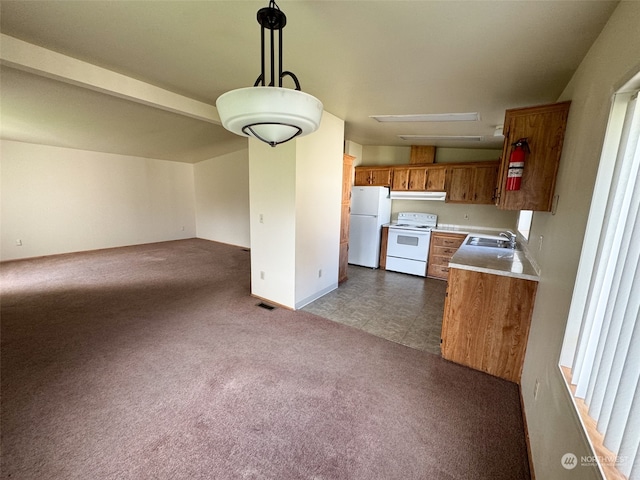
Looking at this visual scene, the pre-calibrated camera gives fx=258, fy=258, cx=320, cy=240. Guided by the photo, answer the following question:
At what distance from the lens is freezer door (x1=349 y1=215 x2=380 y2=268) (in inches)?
207

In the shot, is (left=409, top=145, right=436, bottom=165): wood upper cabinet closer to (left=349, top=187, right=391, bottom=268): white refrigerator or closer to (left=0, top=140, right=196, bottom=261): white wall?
(left=349, top=187, right=391, bottom=268): white refrigerator

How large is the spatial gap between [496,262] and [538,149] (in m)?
1.02

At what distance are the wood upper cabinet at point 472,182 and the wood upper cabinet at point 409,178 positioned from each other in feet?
1.45

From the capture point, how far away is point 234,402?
A: 189 cm

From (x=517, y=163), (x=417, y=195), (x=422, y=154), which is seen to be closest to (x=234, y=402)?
(x=517, y=163)

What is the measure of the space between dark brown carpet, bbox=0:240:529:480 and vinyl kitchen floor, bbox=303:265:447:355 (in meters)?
0.22

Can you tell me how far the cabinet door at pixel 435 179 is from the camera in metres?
4.85

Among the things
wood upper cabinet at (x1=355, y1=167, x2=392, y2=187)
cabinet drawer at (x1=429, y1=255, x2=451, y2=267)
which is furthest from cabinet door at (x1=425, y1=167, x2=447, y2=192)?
cabinet drawer at (x1=429, y1=255, x2=451, y2=267)

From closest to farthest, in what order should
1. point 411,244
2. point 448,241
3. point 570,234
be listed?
point 570,234
point 448,241
point 411,244

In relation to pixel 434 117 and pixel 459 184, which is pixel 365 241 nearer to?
pixel 459 184

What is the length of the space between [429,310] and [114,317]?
13.2ft

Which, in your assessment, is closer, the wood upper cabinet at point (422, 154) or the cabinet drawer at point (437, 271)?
the cabinet drawer at point (437, 271)

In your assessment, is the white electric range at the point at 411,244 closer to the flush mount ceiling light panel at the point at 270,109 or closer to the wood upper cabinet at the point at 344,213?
the wood upper cabinet at the point at 344,213

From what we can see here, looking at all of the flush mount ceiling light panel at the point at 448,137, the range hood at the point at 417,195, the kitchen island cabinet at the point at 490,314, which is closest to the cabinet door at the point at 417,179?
the range hood at the point at 417,195
